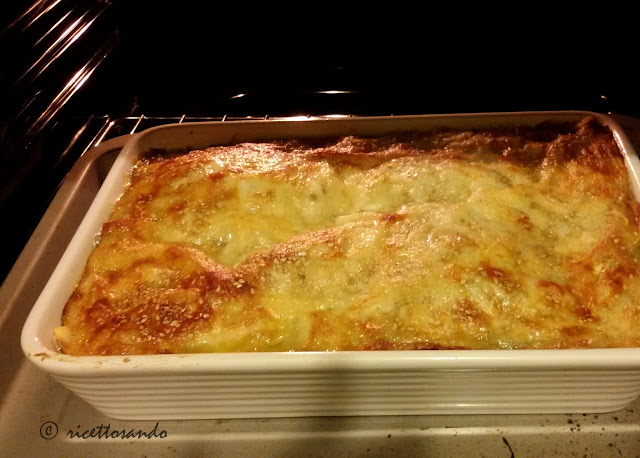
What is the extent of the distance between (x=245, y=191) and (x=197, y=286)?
0.34 m

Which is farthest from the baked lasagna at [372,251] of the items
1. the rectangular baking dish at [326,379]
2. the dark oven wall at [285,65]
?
the dark oven wall at [285,65]

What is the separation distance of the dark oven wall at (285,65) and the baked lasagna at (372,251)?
40cm

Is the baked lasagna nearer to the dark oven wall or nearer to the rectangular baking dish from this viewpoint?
the rectangular baking dish

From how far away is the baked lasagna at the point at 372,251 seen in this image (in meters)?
1.08

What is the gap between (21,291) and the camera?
1318 millimetres

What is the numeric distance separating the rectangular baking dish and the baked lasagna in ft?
0.22

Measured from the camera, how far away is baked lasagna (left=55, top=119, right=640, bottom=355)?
1.08 metres

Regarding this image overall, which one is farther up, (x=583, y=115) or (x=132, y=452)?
(x=583, y=115)

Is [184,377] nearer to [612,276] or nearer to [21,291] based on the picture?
[21,291]

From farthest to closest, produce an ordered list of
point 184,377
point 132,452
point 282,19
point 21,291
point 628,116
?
point 282,19 < point 628,116 < point 21,291 < point 132,452 < point 184,377

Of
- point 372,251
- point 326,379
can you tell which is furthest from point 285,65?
point 326,379

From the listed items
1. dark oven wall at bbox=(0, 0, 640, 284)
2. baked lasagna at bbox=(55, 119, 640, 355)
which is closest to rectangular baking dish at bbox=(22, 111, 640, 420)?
baked lasagna at bbox=(55, 119, 640, 355)

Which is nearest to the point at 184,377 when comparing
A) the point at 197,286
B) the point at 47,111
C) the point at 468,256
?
the point at 197,286

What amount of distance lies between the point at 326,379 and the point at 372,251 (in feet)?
1.11
